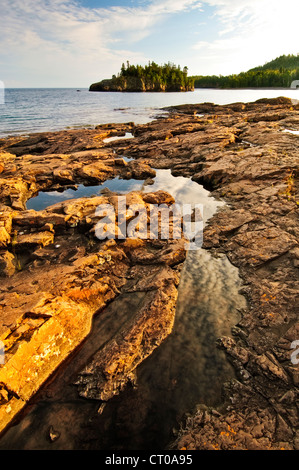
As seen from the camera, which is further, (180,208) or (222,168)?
(222,168)

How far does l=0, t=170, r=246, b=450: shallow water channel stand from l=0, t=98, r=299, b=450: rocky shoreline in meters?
0.23

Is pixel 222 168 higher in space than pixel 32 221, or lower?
higher

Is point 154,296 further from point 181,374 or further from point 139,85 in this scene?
point 139,85

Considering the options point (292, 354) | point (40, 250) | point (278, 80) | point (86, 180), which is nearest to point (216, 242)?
point (292, 354)

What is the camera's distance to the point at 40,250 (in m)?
10.7

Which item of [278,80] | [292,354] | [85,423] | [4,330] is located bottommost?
[85,423]

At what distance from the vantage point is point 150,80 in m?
186

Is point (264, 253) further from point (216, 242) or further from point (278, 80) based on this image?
point (278, 80)

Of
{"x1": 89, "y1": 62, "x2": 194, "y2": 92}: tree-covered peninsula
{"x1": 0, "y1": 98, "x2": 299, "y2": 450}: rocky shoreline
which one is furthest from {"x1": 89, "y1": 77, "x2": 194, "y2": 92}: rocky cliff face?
{"x1": 0, "y1": 98, "x2": 299, "y2": 450}: rocky shoreline

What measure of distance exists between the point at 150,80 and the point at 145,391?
222m

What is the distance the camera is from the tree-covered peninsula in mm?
184500

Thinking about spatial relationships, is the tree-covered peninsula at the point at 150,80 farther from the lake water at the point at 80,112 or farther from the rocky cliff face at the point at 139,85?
the lake water at the point at 80,112

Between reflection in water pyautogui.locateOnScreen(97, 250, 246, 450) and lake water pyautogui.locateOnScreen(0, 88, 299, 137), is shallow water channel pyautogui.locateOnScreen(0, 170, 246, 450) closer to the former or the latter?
reflection in water pyautogui.locateOnScreen(97, 250, 246, 450)

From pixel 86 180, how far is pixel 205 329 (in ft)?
58.5
